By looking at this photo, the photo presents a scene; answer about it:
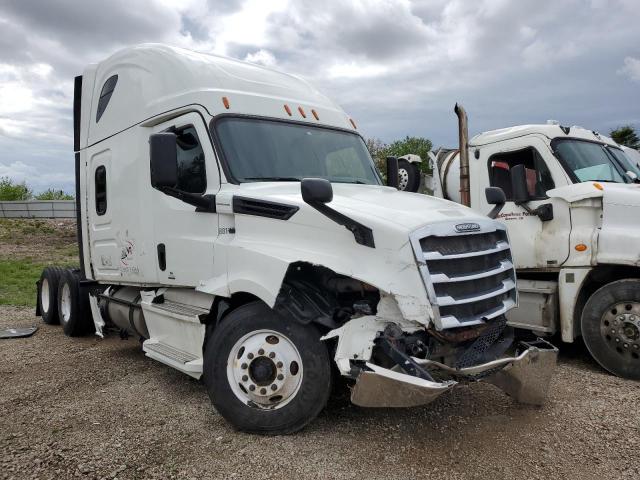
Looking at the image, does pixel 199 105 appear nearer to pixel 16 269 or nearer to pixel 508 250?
pixel 508 250

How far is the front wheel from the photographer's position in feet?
18.2

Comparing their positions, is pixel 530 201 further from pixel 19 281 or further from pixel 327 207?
pixel 19 281

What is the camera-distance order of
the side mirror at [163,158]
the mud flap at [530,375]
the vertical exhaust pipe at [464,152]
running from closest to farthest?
1. the mud flap at [530,375]
2. the side mirror at [163,158]
3. the vertical exhaust pipe at [464,152]

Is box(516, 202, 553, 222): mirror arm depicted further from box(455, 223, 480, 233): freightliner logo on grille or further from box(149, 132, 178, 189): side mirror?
box(149, 132, 178, 189): side mirror

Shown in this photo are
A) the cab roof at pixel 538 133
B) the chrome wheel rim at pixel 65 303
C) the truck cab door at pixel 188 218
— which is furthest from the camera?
the chrome wheel rim at pixel 65 303

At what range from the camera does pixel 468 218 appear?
4246mm

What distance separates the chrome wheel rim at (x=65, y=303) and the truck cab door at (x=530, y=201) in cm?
605

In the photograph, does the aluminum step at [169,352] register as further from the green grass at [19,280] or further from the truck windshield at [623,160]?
the green grass at [19,280]

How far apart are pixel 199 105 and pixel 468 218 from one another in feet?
8.51

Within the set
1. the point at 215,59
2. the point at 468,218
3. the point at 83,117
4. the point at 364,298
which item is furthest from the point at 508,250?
the point at 83,117

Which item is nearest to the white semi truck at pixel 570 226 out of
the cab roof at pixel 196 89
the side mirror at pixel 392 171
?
the side mirror at pixel 392 171

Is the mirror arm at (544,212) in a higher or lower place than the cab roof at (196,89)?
lower

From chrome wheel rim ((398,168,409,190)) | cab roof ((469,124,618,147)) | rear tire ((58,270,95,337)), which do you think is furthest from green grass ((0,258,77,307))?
cab roof ((469,124,618,147))

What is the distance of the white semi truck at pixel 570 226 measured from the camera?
568 cm
